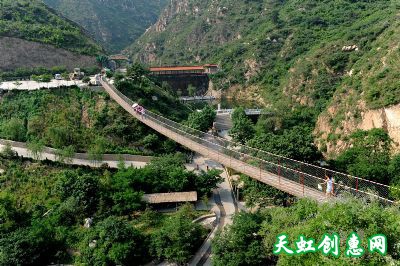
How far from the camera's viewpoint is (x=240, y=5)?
283ft

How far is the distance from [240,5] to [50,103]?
63.4 metres

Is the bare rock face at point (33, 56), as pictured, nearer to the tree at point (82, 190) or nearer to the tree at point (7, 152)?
the tree at point (7, 152)

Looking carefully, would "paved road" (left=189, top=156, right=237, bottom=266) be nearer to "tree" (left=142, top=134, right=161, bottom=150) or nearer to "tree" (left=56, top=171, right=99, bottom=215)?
"tree" (left=142, top=134, right=161, bottom=150)

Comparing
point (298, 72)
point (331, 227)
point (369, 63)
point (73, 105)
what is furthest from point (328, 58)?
point (331, 227)

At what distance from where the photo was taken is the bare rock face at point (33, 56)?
48688 millimetres

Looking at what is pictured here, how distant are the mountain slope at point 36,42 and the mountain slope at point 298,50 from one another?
2434 cm

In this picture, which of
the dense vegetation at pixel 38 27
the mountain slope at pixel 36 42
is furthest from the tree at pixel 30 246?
the dense vegetation at pixel 38 27

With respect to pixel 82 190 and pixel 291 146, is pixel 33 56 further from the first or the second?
pixel 291 146

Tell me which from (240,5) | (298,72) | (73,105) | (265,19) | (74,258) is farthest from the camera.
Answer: (240,5)

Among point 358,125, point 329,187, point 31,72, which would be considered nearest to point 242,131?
point 358,125

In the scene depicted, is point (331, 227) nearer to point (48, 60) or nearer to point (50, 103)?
point (50, 103)

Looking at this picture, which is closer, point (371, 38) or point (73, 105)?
point (73, 105)

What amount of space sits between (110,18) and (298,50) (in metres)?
87.0

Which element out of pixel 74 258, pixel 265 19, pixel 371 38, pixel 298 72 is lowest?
pixel 74 258
